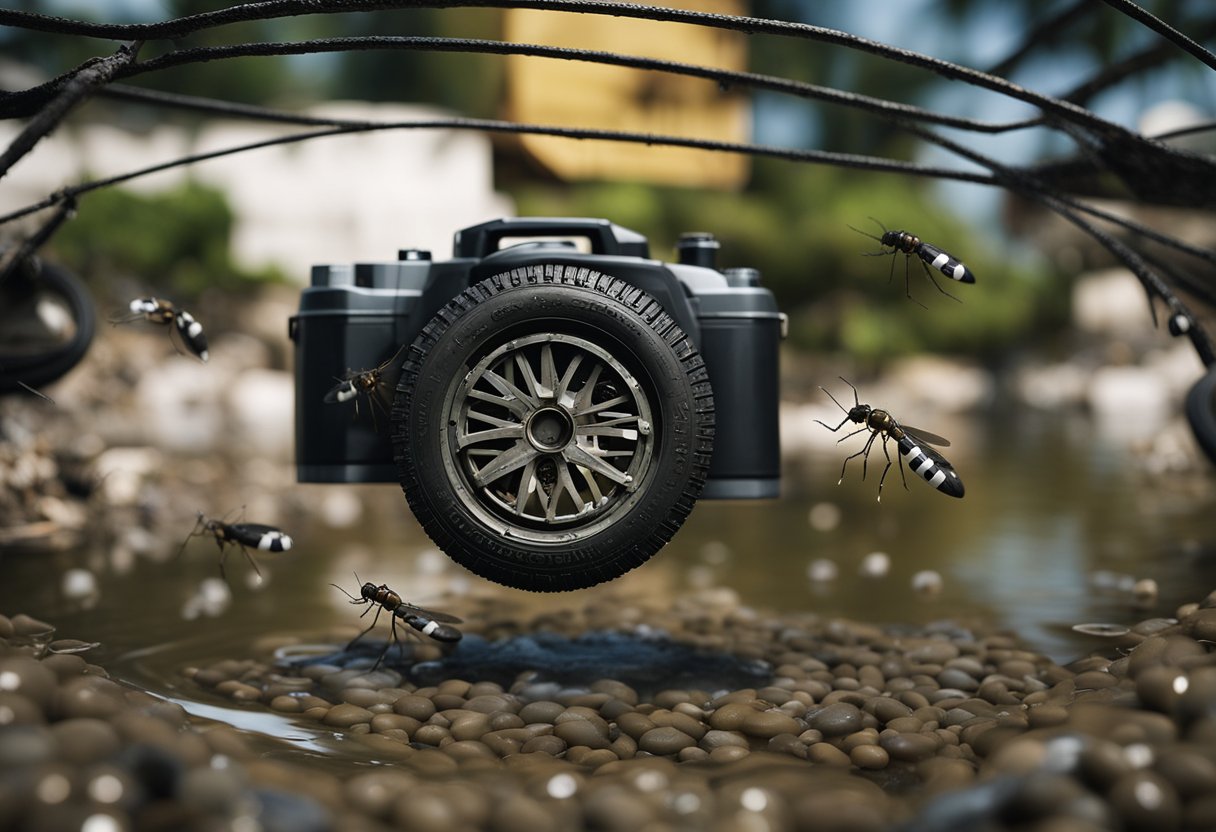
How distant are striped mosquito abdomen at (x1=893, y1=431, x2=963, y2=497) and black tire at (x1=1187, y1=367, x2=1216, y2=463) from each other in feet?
4.09

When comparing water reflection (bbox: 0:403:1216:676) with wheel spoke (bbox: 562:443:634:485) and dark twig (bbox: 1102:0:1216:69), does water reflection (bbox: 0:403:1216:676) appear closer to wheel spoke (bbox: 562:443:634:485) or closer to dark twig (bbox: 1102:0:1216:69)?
wheel spoke (bbox: 562:443:634:485)

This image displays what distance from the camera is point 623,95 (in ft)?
68.2

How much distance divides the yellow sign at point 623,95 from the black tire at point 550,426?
48.7ft

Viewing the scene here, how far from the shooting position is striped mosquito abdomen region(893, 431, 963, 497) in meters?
3.04

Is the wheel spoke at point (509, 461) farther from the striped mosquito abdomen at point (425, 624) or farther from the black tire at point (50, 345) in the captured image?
the black tire at point (50, 345)

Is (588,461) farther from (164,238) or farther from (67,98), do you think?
(164,238)

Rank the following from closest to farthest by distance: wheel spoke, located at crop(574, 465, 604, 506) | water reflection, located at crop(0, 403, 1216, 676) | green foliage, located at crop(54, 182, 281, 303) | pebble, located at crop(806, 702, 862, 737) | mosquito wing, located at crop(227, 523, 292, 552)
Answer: pebble, located at crop(806, 702, 862, 737) → wheel spoke, located at crop(574, 465, 604, 506) → mosquito wing, located at crop(227, 523, 292, 552) → water reflection, located at crop(0, 403, 1216, 676) → green foliage, located at crop(54, 182, 281, 303)

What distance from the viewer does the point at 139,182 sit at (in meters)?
23.2

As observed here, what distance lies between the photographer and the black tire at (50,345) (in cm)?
428

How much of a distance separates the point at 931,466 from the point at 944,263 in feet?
1.88

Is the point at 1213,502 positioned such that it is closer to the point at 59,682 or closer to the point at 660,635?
the point at 660,635

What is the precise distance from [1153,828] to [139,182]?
81.0 feet

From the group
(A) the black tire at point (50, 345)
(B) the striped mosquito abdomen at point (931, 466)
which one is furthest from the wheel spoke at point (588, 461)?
(A) the black tire at point (50, 345)

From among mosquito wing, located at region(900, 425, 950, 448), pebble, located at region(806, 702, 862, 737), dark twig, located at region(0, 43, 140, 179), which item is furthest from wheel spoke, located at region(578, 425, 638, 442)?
dark twig, located at region(0, 43, 140, 179)
